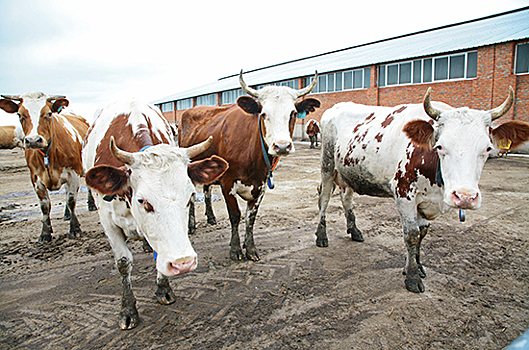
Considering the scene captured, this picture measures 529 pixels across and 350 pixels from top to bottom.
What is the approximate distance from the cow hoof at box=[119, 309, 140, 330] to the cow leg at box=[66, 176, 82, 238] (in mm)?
3050

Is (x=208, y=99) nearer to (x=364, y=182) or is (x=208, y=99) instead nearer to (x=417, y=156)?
(x=364, y=182)

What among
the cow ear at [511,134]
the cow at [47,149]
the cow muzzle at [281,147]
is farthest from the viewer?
the cow at [47,149]

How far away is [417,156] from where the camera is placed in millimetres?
3516

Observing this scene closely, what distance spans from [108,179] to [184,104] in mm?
46597

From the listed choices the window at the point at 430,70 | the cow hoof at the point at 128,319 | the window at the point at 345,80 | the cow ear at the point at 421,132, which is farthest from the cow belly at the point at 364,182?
the window at the point at 345,80

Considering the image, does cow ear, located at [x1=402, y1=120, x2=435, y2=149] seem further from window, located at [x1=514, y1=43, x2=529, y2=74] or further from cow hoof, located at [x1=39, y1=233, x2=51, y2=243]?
window, located at [x1=514, y1=43, x2=529, y2=74]

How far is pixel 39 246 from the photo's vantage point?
4992 millimetres

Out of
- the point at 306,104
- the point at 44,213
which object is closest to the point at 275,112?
the point at 306,104

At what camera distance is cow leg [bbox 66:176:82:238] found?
5430mm

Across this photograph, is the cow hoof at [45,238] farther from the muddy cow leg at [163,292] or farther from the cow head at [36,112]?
→ the muddy cow leg at [163,292]

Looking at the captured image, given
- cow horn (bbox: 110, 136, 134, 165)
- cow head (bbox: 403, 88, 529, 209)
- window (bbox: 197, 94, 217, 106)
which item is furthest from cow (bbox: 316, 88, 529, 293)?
window (bbox: 197, 94, 217, 106)

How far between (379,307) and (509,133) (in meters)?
2.25

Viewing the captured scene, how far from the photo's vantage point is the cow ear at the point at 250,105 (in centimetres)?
436

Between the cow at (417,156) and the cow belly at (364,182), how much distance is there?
0.05 feet
